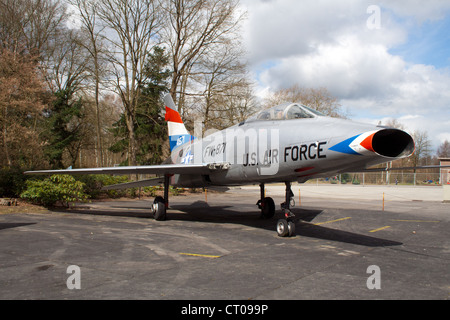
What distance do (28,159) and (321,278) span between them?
22317 mm

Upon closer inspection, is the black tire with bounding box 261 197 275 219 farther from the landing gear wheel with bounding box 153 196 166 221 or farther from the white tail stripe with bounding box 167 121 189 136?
the white tail stripe with bounding box 167 121 189 136

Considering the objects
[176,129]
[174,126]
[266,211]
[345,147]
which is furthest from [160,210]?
[345,147]

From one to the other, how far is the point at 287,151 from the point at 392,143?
243 cm

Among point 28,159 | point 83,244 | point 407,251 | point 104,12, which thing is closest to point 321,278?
point 407,251

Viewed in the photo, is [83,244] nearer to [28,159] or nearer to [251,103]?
[28,159]

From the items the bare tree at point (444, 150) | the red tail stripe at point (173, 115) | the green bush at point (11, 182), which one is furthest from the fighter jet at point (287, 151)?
the bare tree at point (444, 150)

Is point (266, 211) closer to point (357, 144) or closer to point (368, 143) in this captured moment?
point (357, 144)

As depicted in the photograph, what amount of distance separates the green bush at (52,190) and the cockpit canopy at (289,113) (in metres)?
10.7

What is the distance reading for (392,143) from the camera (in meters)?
6.69

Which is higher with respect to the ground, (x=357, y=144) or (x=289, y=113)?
(x=289, y=113)

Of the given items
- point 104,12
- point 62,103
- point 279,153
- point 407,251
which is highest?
point 104,12

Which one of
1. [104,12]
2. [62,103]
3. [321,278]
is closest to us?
[321,278]
